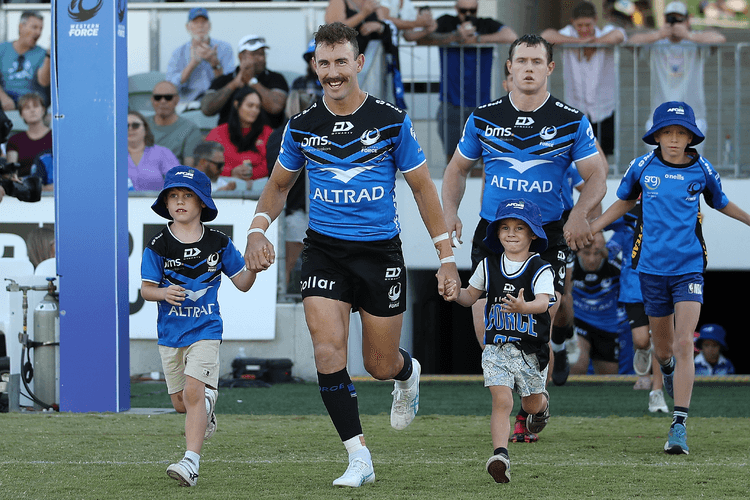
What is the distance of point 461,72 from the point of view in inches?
474

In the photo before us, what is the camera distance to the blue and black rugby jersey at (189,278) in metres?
5.38

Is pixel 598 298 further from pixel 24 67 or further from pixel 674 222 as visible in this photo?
pixel 24 67

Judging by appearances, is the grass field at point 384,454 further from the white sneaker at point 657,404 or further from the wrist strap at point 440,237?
the wrist strap at point 440,237

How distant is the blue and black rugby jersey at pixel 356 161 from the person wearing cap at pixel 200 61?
810 centimetres

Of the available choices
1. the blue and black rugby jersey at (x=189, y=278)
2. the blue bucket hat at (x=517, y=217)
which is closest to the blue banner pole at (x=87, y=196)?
the blue and black rugby jersey at (x=189, y=278)

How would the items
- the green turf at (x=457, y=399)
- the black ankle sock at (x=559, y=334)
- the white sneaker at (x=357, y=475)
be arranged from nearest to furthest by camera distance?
the white sneaker at (x=357, y=475), the green turf at (x=457, y=399), the black ankle sock at (x=559, y=334)

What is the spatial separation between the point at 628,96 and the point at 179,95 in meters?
5.37

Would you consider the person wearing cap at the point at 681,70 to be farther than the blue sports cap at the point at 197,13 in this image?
No

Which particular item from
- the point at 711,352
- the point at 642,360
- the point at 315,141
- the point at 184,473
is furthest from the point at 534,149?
the point at 711,352

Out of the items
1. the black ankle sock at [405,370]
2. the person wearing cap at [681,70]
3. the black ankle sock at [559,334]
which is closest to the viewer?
the black ankle sock at [405,370]

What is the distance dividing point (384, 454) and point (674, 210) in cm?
231

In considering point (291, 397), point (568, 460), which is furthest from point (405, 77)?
point (568, 460)

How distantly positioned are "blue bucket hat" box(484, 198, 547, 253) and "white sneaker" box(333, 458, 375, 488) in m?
1.38

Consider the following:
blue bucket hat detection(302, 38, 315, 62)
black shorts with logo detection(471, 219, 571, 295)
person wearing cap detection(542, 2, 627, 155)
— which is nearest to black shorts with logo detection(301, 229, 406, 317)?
black shorts with logo detection(471, 219, 571, 295)
